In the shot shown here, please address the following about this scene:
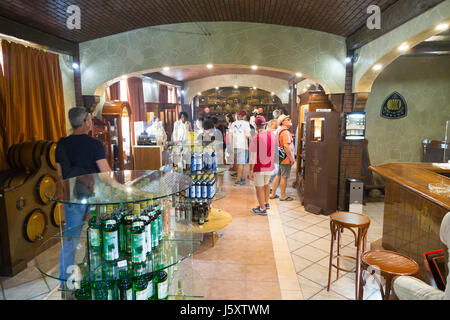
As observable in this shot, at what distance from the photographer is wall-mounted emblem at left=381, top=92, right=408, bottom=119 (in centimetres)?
669

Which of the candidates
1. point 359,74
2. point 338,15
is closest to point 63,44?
point 338,15

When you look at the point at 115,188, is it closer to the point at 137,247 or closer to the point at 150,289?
the point at 137,247

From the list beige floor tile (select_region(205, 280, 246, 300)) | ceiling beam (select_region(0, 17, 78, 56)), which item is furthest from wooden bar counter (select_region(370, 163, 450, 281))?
ceiling beam (select_region(0, 17, 78, 56))

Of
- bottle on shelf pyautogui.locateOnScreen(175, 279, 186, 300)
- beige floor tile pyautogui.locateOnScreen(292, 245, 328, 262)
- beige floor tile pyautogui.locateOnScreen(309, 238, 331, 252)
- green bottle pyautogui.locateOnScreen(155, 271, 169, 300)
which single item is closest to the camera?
green bottle pyautogui.locateOnScreen(155, 271, 169, 300)

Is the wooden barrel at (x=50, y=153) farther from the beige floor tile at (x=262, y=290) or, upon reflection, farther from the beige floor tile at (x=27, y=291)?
the beige floor tile at (x=262, y=290)

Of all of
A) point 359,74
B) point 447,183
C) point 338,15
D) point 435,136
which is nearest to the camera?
point 447,183

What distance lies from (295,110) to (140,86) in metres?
5.96

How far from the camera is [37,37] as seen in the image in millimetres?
4523

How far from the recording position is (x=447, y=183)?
293 cm

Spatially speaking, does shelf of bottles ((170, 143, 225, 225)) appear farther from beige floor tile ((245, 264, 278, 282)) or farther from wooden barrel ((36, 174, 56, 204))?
wooden barrel ((36, 174, 56, 204))

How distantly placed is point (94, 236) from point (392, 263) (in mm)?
2113

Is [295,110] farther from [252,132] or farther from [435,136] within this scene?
[435,136]

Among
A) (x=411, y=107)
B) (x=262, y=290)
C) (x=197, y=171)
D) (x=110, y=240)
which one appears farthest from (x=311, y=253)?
(x=411, y=107)

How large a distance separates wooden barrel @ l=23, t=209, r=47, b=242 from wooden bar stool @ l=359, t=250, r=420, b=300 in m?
3.76
